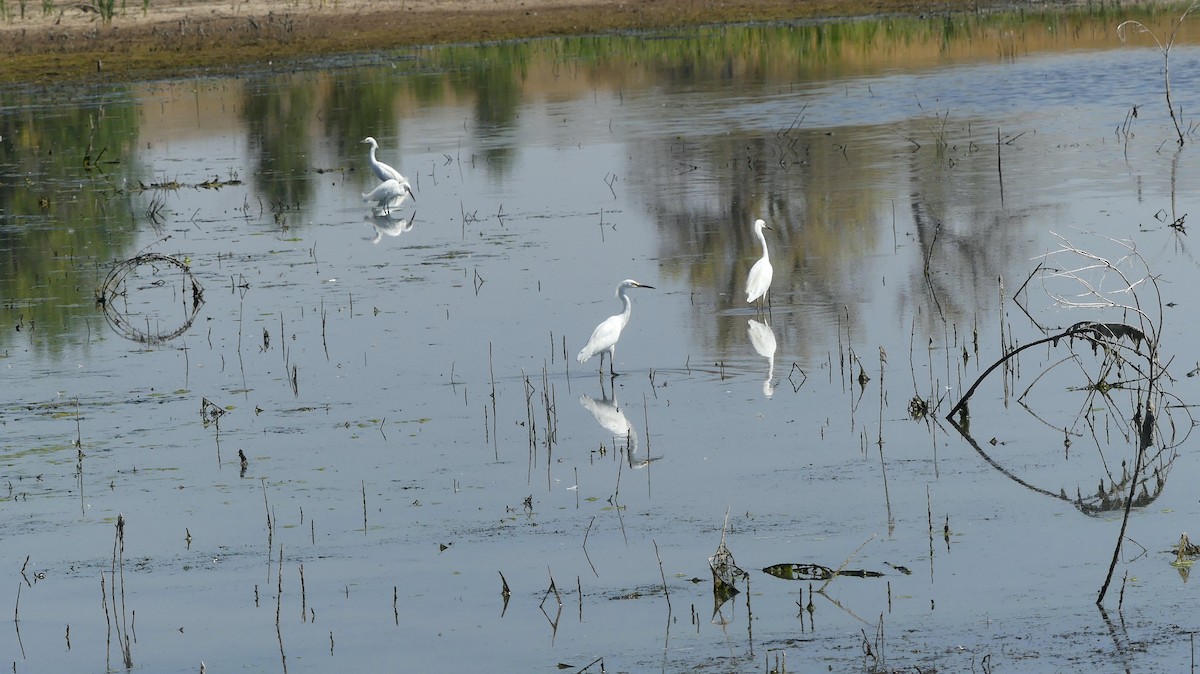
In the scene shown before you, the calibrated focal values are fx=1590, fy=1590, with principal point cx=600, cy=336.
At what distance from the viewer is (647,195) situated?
19.8 metres

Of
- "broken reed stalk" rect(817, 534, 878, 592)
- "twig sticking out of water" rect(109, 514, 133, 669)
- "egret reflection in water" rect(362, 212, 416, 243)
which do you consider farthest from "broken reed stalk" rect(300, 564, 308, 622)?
"egret reflection in water" rect(362, 212, 416, 243)

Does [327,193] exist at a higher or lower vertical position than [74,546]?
higher

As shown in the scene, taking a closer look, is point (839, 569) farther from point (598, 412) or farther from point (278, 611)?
point (598, 412)

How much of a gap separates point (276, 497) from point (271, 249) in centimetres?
929

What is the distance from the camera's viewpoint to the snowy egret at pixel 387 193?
19797 millimetres

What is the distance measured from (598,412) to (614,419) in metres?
0.25

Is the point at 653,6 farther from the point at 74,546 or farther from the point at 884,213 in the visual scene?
the point at 74,546

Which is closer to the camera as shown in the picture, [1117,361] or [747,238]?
[1117,361]

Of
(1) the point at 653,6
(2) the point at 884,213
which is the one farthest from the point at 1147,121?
(1) the point at 653,6

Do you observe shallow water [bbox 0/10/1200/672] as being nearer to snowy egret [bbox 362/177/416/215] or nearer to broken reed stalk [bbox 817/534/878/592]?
broken reed stalk [bbox 817/534/878/592]

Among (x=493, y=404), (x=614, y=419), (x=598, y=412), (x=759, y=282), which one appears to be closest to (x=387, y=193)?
(x=759, y=282)

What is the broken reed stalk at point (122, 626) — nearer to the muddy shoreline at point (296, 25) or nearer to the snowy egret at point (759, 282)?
the snowy egret at point (759, 282)

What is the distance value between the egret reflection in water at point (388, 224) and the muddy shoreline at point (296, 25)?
22.6 meters

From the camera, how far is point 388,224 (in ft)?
63.7
